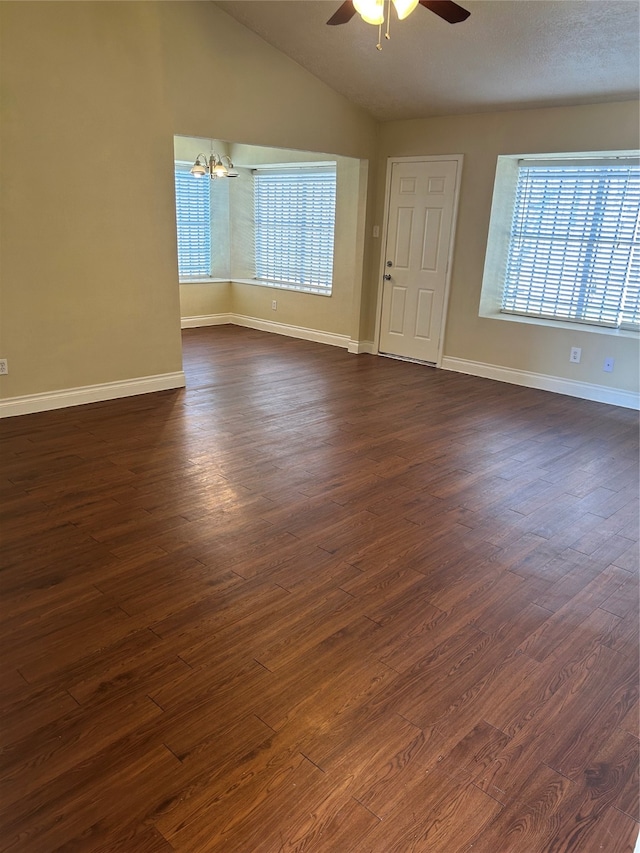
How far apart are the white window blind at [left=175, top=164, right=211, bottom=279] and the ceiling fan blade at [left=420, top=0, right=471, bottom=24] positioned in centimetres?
564

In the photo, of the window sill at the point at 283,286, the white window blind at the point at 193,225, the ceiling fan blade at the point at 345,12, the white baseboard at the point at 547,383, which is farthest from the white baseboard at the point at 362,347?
the ceiling fan blade at the point at 345,12

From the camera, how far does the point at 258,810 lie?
5.12 feet

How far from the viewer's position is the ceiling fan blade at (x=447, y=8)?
2.88 metres

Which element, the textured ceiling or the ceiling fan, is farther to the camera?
the textured ceiling

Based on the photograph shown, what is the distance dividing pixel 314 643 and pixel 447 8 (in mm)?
3056

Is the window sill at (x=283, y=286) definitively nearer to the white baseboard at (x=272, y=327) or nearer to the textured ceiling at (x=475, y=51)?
the white baseboard at (x=272, y=327)

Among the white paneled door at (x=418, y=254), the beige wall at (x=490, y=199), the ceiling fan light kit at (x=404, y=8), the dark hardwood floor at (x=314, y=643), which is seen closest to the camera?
the dark hardwood floor at (x=314, y=643)

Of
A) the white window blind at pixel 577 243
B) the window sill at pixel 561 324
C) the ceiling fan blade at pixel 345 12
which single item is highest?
the ceiling fan blade at pixel 345 12

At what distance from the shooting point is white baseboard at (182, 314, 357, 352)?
7.46 m

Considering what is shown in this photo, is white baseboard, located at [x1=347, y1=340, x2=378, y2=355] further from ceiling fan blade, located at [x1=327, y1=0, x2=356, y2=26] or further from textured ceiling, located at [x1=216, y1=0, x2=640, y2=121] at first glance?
ceiling fan blade, located at [x1=327, y1=0, x2=356, y2=26]

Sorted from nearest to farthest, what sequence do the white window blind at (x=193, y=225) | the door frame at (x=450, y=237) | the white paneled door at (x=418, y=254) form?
the door frame at (x=450, y=237) < the white paneled door at (x=418, y=254) < the white window blind at (x=193, y=225)

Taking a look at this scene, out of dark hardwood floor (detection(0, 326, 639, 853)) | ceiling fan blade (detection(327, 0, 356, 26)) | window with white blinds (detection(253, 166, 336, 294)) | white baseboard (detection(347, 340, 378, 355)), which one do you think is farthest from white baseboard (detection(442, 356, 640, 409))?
ceiling fan blade (detection(327, 0, 356, 26))

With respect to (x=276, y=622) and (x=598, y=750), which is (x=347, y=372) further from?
(x=598, y=750)

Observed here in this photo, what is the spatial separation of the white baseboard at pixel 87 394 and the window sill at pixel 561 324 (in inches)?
128
